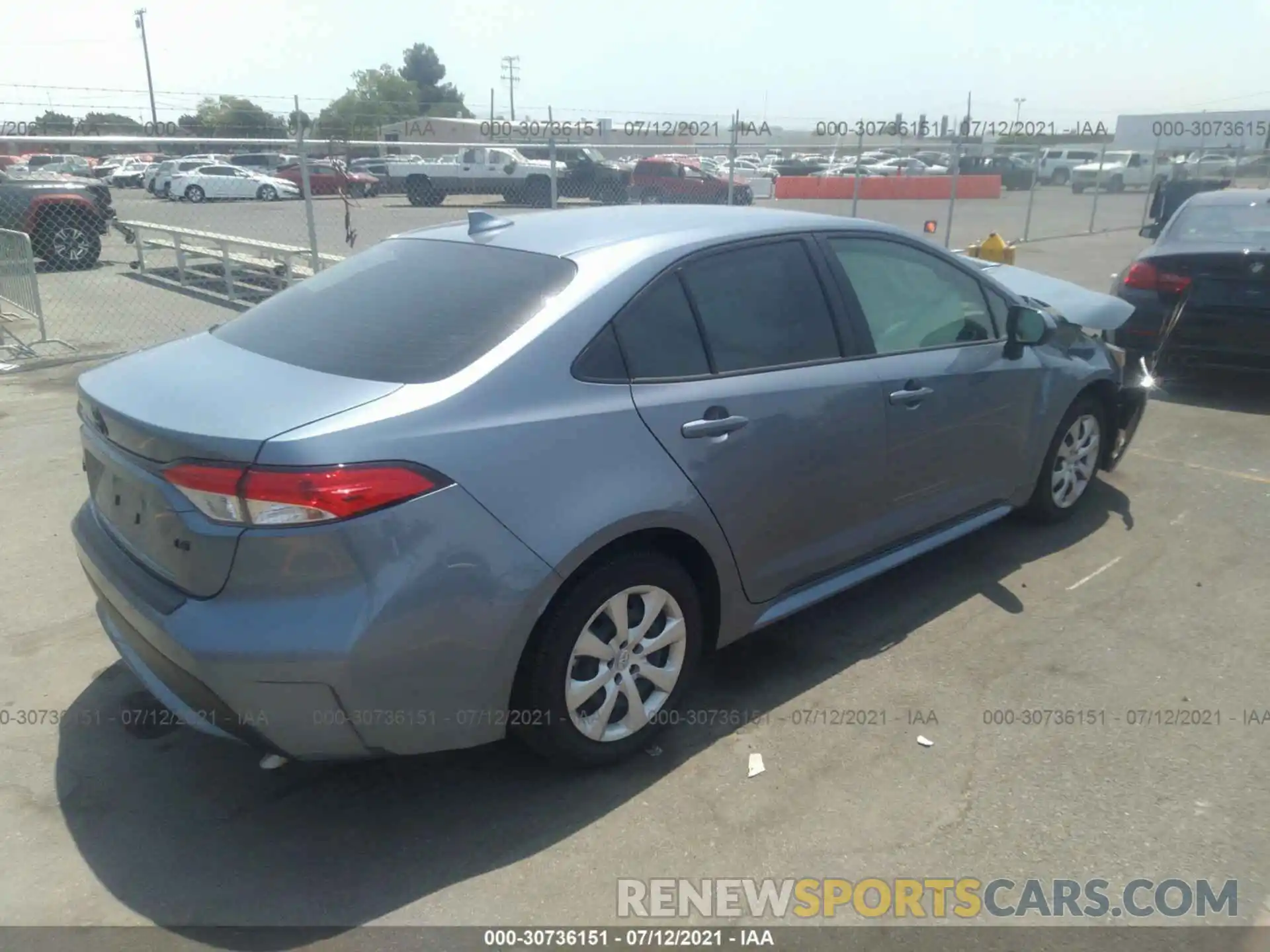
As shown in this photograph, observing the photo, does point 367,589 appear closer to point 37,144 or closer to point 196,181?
point 37,144

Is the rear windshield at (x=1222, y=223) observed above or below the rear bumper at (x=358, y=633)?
above

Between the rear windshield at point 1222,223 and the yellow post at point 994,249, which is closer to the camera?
the rear windshield at point 1222,223

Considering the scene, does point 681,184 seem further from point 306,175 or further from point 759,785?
point 759,785

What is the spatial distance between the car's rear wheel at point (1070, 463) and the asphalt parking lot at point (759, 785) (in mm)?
550

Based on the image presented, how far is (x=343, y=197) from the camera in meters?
9.63

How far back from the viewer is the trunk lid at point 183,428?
2.52m

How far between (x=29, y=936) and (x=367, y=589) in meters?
1.23

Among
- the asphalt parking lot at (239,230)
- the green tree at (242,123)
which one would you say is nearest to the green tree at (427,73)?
the green tree at (242,123)

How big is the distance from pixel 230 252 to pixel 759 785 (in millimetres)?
11104

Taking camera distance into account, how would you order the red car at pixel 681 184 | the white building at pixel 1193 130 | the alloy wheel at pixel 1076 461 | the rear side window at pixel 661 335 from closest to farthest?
1. the rear side window at pixel 661 335
2. the alloy wheel at pixel 1076 461
3. the red car at pixel 681 184
4. the white building at pixel 1193 130

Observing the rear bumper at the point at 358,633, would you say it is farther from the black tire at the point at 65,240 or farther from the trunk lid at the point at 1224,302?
the black tire at the point at 65,240

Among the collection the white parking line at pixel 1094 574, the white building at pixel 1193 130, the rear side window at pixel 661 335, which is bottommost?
the white parking line at pixel 1094 574

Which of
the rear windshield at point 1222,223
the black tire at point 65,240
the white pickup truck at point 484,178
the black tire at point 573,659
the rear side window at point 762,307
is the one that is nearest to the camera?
the black tire at point 573,659

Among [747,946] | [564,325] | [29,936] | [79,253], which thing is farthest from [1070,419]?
[79,253]
